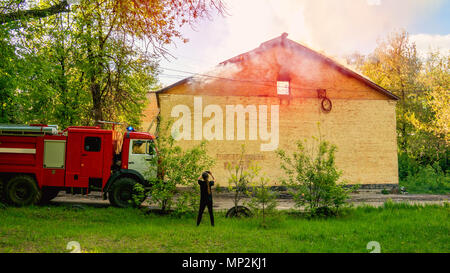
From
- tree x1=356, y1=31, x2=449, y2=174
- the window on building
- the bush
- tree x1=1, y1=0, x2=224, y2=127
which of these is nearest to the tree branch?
tree x1=1, y1=0, x2=224, y2=127

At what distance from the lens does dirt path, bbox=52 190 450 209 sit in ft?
46.5

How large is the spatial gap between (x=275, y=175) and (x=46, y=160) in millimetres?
11914

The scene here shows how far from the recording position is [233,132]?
18703 mm

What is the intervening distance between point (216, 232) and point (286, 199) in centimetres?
1006

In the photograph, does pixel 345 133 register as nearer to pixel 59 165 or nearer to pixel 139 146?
pixel 139 146

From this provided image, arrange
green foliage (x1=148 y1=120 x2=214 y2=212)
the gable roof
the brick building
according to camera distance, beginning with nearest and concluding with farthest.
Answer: green foliage (x1=148 y1=120 x2=214 y2=212) → the brick building → the gable roof

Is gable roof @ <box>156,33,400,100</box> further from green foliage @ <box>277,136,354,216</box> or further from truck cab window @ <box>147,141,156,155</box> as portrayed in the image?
green foliage @ <box>277,136,354,216</box>

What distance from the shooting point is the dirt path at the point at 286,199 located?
46.5 ft

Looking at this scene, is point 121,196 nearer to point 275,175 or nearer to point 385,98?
point 275,175

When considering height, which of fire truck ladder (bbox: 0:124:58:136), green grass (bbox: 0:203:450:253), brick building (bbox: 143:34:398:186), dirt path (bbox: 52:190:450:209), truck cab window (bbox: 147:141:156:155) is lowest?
dirt path (bbox: 52:190:450:209)

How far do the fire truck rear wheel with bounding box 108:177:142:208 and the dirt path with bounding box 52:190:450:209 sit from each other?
4.01ft

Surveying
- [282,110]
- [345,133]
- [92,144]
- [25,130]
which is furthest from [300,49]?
[25,130]

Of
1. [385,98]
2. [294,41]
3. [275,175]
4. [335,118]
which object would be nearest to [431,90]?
[385,98]
